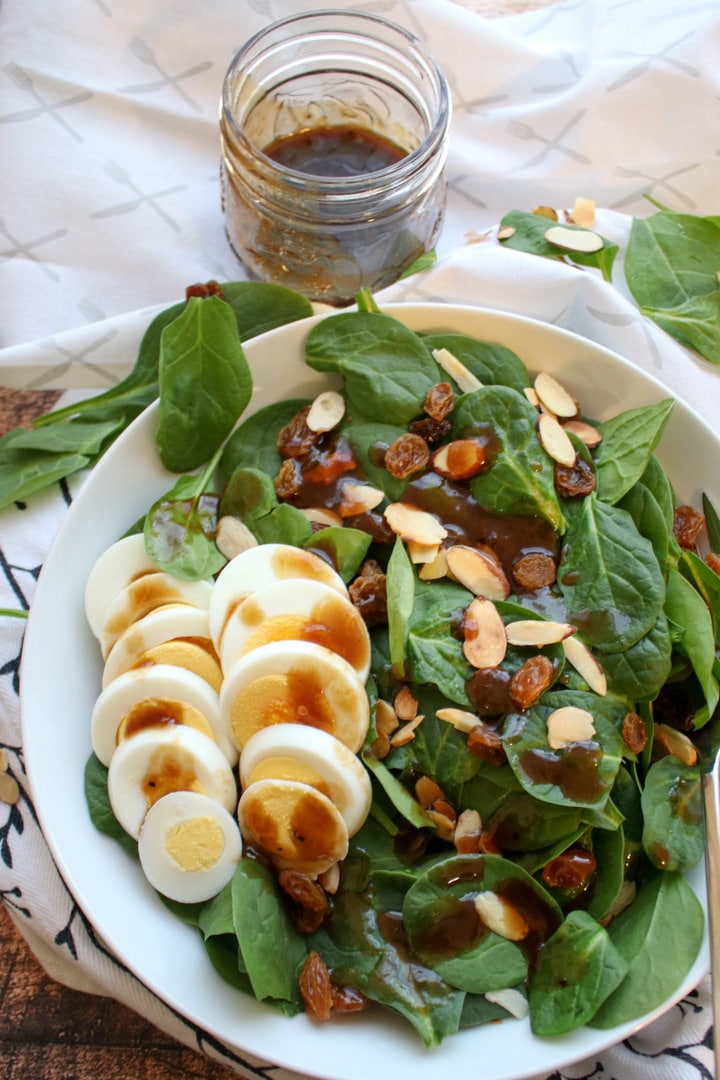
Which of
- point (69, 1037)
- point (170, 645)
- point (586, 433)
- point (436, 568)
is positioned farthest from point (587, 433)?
point (69, 1037)

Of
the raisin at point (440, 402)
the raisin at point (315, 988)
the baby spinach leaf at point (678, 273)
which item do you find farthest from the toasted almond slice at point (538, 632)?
the baby spinach leaf at point (678, 273)

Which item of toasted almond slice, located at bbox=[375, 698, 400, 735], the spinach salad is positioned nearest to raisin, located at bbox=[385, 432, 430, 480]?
the spinach salad

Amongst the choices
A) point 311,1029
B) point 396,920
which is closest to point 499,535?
point 396,920

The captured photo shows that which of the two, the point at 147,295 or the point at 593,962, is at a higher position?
the point at 147,295

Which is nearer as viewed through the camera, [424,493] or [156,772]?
[156,772]

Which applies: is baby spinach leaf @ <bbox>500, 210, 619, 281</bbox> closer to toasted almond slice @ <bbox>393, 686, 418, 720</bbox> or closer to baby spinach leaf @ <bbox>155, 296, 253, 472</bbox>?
baby spinach leaf @ <bbox>155, 296, 253, 472</bbox>

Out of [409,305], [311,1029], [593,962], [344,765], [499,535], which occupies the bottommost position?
[311,1029]

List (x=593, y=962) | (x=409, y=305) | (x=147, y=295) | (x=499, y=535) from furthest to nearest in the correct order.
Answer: (x=147, y=295)
(x=409, y=305)
(x=499, y=535)
(x=593, y=962)

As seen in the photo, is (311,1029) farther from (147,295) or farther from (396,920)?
(147,295)
